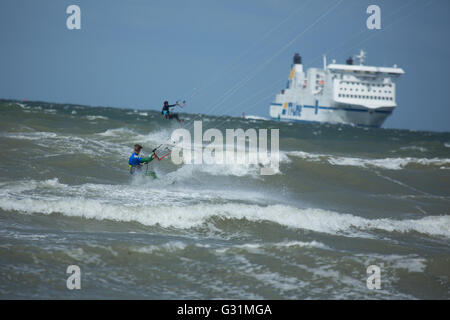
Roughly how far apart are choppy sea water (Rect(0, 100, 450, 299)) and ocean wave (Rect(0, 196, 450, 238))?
37mm

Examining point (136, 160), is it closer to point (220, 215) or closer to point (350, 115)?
point (220, 215)

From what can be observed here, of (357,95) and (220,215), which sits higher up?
(357,95)

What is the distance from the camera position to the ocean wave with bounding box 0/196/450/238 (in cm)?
937

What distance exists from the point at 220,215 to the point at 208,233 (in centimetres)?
108

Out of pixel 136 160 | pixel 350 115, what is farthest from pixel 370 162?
pixel 350 115

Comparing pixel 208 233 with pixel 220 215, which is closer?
pixel 208 233

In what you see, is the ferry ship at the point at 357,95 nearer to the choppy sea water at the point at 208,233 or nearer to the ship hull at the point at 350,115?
the ship hull at the point at 350,115

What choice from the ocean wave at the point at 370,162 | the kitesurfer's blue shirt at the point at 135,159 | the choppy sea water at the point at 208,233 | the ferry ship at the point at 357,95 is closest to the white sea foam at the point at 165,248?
the choppy sea water at the point at 208,233

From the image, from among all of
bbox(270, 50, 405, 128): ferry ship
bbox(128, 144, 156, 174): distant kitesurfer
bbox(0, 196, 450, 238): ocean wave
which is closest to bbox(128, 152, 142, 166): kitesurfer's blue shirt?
bbox(128, 144, 156, 174): distant kitesurfer

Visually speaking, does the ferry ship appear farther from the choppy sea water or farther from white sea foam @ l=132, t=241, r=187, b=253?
white sea foam @ l=132, t=241, r=187, b=253

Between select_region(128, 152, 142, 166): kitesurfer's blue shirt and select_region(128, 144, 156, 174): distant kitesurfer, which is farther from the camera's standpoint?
select_region(128, 152, 142, 166): kitesurfer's blue shirt

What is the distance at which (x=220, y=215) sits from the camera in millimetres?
9969

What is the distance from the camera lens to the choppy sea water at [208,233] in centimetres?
612
